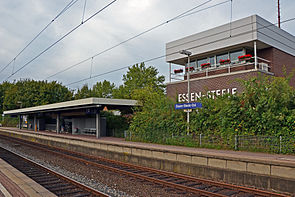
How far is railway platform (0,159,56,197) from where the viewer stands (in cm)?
701

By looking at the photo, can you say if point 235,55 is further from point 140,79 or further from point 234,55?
point 140,79

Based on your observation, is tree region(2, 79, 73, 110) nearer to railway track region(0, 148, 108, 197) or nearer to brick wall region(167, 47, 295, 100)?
brick wall region(167, 47, 295, 100)

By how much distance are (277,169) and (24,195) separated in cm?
749

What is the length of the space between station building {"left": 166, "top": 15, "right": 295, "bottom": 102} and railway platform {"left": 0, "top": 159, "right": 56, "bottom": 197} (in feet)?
39.2

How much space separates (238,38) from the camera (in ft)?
66.3

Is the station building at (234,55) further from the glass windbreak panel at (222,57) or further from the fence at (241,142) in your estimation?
the fence at (241,142)

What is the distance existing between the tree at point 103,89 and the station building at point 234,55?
2188 inches

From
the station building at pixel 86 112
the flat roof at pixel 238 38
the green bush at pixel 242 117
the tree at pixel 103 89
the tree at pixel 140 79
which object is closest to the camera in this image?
the green bush at pixel 242 117

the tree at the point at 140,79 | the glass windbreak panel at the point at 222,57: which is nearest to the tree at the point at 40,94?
the tree at the point at 140,79

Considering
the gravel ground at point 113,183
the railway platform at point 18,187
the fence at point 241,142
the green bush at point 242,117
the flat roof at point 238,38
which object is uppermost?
the flat roof at point 238,38

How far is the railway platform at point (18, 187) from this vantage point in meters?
7.01

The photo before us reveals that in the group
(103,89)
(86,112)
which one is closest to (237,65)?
(86,112)

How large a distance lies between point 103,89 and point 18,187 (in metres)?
72.1

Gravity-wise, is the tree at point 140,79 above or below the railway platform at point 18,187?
above
